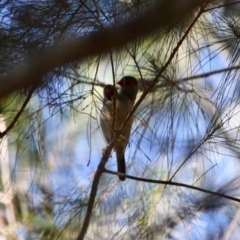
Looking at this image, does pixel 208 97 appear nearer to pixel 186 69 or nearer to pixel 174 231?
pixel 186 69

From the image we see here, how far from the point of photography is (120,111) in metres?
1.98

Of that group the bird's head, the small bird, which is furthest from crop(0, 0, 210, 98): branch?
the bird's head

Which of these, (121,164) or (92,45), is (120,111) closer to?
(121,164)

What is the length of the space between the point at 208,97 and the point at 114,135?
0.39 metres

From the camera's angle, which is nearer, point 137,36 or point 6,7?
point 137,36

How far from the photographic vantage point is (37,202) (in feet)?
6.61

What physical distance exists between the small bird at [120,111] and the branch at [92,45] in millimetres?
800

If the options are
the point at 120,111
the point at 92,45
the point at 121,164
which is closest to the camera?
the point at 92,45

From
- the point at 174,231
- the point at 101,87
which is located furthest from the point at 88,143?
the point at 174,231

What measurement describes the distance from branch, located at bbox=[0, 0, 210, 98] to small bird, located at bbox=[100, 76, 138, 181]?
2.62 feet

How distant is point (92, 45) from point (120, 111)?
113cm

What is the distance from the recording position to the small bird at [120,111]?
1.83 m

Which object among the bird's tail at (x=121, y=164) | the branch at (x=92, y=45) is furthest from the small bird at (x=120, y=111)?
the branch at (x=92, y=45)

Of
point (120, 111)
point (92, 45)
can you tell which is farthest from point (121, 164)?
point (92, 45)
